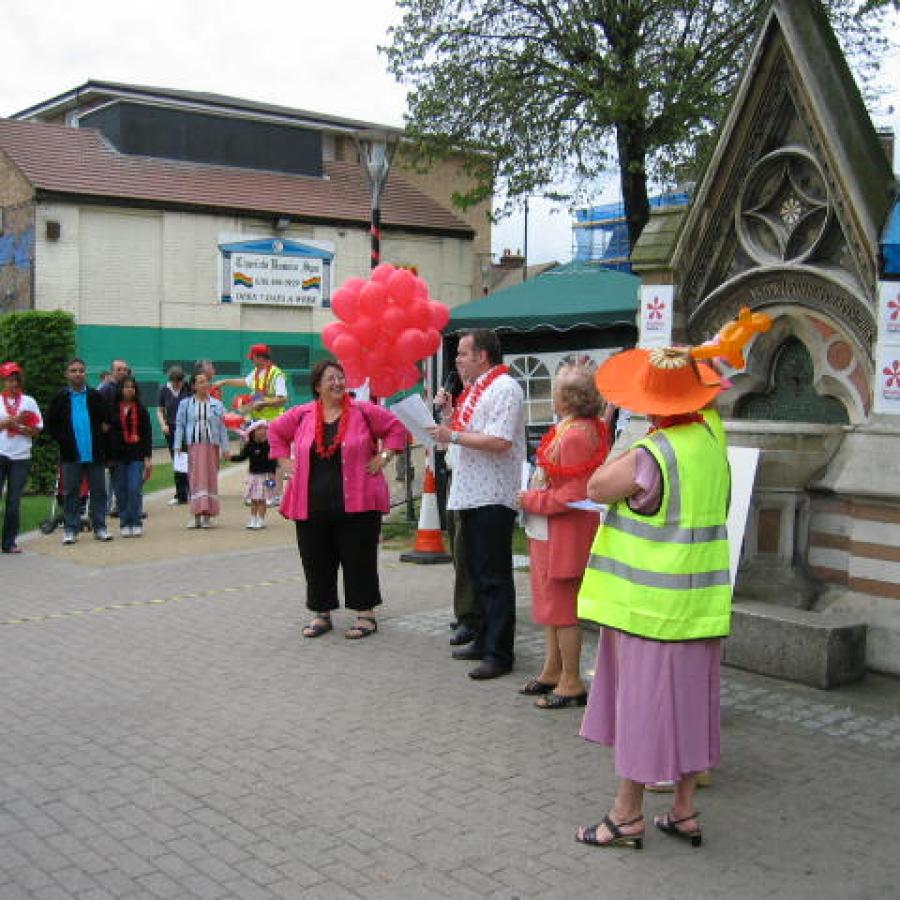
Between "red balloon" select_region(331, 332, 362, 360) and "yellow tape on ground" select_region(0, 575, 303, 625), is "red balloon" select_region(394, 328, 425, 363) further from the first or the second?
"yellow tape on ground" select_region(0, 575, 303, 625)

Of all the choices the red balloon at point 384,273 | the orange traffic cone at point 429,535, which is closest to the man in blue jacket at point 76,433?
the orange traffic cone at point 429,535

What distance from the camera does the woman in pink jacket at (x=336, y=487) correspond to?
273 inches

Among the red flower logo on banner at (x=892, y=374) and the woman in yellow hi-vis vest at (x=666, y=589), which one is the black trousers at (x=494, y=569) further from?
the red flower logo on banner at (x=892, y=374)

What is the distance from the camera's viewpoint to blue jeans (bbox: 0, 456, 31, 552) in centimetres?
1056

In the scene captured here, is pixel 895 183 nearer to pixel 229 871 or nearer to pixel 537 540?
pixel 537 540

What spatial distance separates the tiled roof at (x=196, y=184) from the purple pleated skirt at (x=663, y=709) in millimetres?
21998

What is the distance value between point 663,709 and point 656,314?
406 centimetres

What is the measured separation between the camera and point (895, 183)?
20.6 ft

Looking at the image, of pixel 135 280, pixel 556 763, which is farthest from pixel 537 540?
pixel 135 280

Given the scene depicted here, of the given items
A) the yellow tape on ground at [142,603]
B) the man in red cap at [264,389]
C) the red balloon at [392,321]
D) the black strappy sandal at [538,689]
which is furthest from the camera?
the man in red cap at [264,389]

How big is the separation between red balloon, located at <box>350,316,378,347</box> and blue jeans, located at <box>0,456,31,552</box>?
18.1 ft

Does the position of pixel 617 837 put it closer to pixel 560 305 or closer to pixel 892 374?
pixel 892 374

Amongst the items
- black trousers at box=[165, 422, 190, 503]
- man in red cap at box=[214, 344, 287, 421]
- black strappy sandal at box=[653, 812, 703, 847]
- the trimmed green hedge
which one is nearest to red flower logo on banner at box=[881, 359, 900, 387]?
black strappy sandal at box=[653, 812, 703, 847]

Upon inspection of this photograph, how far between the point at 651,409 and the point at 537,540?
191 cm
